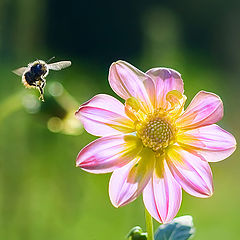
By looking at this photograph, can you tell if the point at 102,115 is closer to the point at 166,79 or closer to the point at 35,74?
the point at 166,79

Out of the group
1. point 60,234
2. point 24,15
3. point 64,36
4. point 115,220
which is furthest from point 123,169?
point 64,36

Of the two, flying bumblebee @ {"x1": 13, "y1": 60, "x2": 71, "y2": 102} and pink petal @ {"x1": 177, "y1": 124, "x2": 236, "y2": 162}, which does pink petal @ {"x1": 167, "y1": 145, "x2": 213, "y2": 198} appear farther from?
flying bumblebee @ {"x1": 13, "y1": 60, "x2": 71, "y2": 102}

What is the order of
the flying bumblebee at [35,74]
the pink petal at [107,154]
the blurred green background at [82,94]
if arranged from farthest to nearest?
the blurred green background at [82,94] < the flying bumblebee at [35,74] < the pink petal at [107,154]

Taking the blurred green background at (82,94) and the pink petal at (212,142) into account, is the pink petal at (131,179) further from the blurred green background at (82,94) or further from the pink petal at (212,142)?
the blurred green background at (82,94)

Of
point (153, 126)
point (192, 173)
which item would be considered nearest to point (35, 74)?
point (153, 126)

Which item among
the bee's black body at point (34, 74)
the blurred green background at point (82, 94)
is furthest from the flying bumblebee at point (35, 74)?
the blurred green background at point (82, 94)

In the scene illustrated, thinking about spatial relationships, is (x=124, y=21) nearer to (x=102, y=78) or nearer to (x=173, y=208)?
(x=102, y=78)
